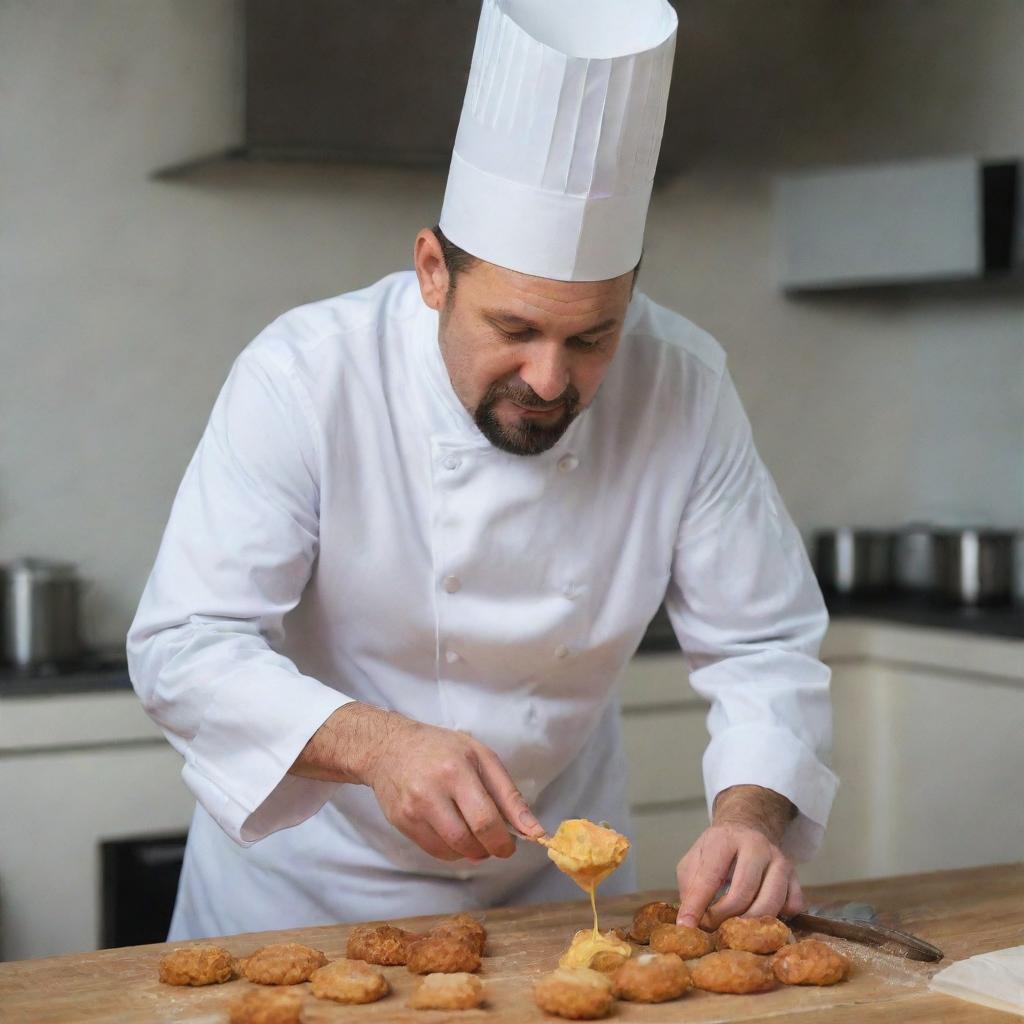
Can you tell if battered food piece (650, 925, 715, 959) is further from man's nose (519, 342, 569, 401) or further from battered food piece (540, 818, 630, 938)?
man's nose (519, 342, 569, 401)

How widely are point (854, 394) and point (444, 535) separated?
101 inches

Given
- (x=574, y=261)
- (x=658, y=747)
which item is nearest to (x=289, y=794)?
(x=574, y=261)

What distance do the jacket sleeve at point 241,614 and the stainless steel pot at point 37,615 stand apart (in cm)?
142

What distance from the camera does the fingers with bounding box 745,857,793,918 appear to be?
4.85 feet

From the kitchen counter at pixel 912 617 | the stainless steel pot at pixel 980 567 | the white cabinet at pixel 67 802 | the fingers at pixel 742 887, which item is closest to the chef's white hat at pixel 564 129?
the fingers at pixel 742 887

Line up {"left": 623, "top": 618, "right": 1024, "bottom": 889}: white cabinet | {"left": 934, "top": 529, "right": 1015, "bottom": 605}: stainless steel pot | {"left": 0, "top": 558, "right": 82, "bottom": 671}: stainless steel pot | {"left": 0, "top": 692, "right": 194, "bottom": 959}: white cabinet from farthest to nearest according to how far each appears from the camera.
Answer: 1. {"left": 934, "top": 529, "right": 1015, "bottom": 605}: stainless steel pot
2. {"left": 623, "top": 618, "right": 1024, "bottom": 889}: white cabinet
3. {"left": 0, "top": 558, "right": 82, "bottom": 671}: stainless steel pot
4. {"left": 0, "top": 692, "right": 194, "bottom": 959}: white cabinet

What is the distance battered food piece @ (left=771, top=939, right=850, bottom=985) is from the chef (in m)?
0.13

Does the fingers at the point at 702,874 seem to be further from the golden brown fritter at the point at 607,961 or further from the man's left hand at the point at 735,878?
the golden brown fritter at the point at 607,961

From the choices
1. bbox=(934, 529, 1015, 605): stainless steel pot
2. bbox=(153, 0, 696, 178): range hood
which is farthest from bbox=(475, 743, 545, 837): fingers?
bbox=(934, 529, 1015, 605): stainless steel pot

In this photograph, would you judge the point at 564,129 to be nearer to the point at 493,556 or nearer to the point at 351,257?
the point at 493,556

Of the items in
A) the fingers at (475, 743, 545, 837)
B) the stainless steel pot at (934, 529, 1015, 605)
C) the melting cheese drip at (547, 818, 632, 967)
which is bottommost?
the melting cheese drip at (547, 818, 632, 967)

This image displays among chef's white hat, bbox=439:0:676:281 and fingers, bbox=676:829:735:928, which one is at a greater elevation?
chef's white hat, bbox=439:0:676:281

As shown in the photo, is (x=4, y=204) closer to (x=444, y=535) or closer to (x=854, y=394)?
(x=444, y=535)

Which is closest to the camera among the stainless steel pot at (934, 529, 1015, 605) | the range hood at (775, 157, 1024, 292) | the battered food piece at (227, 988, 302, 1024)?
the battered food piece at (227, 988, 302, 1024)
